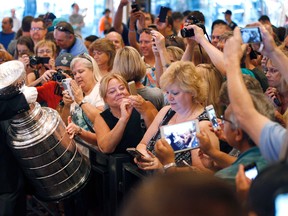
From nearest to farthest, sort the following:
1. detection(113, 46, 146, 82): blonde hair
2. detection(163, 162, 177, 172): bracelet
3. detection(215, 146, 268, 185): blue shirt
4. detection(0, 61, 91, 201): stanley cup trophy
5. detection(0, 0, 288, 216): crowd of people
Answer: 1. detection(0, 0, 288, 216): crowd of people
2. detection(215, 146, 268, 185): blue shirt
3. detection(163, 162, 177, 172): bracelet
4. detection(0, 61, 91, 201): stanley cup trophy
5. detection(113, 46, 146, 82): blonde hair

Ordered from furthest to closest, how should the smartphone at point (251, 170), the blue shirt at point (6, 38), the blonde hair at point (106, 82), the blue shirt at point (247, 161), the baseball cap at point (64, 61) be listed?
1. the blue shirt at point (6, 38)
2. the baseball cap at point (64, 61)
3. the blonde hair at point (106, 82)
4. the blue shirt at point (247, 161)
5. the smartphone at point (251, 170)

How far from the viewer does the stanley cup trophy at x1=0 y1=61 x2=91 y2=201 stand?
12.6 ft

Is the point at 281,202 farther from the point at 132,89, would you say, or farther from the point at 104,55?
the point at 104,55

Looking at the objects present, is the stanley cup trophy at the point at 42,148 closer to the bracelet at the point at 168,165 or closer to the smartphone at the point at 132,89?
the smartphone at the point at 132,89

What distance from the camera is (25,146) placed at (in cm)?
384

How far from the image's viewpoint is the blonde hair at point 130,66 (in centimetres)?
481

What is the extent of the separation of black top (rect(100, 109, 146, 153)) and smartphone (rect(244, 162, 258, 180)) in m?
1.95

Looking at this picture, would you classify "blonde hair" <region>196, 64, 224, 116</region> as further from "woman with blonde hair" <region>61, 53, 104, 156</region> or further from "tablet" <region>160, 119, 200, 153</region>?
"woman with blonde hair" <region>61, 53, 104, 156</region>

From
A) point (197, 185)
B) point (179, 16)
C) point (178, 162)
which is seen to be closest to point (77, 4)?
point (179, 16)

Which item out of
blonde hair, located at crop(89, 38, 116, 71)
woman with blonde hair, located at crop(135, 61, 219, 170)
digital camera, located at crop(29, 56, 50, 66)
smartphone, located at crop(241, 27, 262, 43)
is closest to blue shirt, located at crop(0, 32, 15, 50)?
digital camera, located at crop(29, 56, 50, 66)

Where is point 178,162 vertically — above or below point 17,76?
below

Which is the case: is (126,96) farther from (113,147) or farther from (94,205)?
(94,205)

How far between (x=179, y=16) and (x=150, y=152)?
22.7ft

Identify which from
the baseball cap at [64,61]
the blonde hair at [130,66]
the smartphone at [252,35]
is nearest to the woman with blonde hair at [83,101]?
the blonde hair at [130,66]
